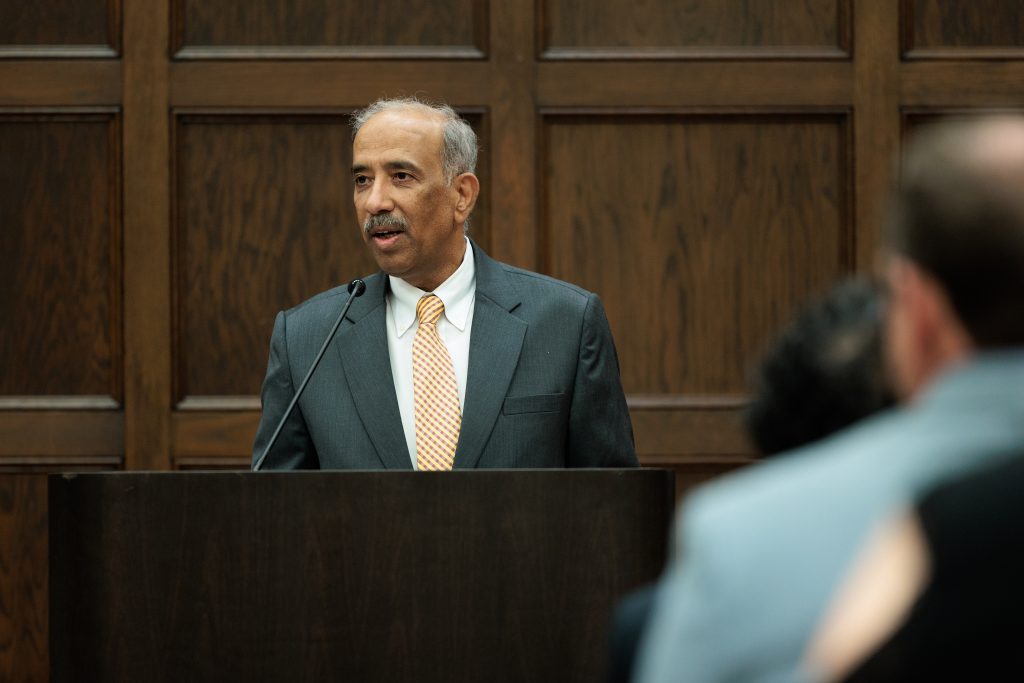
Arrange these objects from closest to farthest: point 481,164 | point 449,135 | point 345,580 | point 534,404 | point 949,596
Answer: point 949,596
point 345,580
point 534,404
point 449,135
point 481,164

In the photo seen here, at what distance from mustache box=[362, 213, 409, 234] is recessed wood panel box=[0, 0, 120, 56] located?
1.41 metres

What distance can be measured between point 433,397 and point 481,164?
1.29 meters

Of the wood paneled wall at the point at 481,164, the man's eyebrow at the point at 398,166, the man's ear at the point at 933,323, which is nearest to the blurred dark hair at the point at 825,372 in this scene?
the man's ear at the point at 933,323

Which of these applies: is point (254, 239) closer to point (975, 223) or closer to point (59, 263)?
point (59, 263)

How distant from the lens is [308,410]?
269 centimetres

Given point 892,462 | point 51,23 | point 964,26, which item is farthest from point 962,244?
point 51,23

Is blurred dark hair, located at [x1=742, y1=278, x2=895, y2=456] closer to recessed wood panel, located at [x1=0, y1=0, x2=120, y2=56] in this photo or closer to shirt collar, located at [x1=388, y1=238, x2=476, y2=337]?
shirt collar, located at [x1=388, y1=238, x2=476, y2=337]

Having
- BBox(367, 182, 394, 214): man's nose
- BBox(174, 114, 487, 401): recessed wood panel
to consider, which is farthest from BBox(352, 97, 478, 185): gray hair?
BBox(174, 114, 487, 401): recessed wood panel

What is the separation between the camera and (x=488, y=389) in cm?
269

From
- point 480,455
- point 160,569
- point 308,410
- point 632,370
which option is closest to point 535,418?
point 480,455

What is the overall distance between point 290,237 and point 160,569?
1885mm

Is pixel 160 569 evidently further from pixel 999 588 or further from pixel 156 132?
pixel 156 132

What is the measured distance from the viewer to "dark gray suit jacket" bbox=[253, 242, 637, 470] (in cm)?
265

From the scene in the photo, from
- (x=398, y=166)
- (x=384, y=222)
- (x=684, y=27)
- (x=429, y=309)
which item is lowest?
(x=429, y=309)
